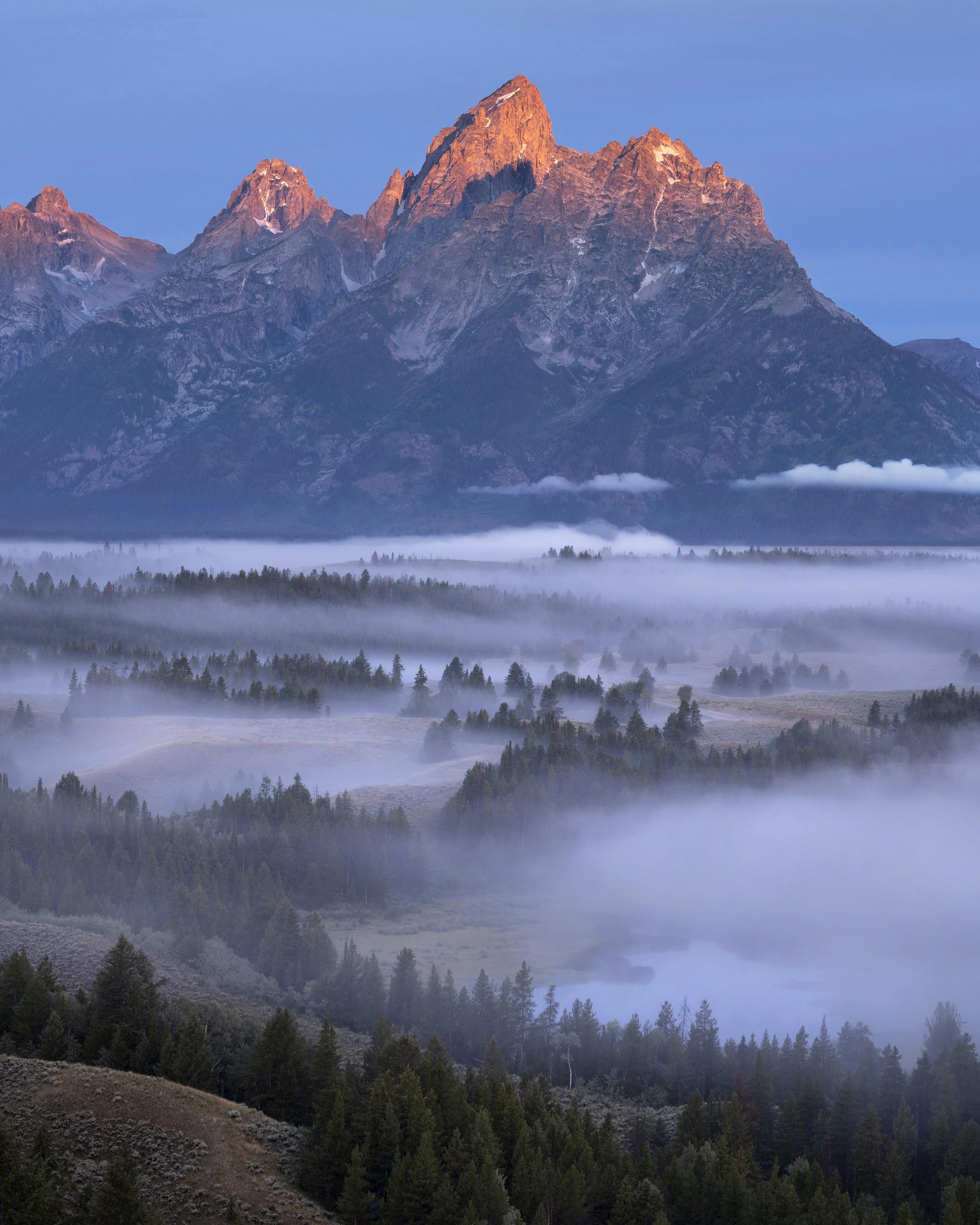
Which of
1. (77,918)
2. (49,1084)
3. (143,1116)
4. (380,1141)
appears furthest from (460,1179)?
(77,918)

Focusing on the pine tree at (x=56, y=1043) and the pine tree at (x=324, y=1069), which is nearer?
the pine tree at (x=324, y=1069)

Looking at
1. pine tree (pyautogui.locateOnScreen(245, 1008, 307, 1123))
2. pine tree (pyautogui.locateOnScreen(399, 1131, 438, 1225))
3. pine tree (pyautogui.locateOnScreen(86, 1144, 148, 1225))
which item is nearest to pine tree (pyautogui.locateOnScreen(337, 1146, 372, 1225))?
pine tree (pyautogui.locateOnScreen(399, 1131, 438, 1225))

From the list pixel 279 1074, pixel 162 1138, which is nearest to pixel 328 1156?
pixel 162 1138

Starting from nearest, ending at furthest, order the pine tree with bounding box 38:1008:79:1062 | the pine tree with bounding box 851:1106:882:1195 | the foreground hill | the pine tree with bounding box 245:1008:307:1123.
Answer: the foreground hill
the pine tree with bounding box 245:1008:307:1123
the pine tree with bounding box 38:1008:79:1062
the pine tree with bounding box 851:1106:882:1195

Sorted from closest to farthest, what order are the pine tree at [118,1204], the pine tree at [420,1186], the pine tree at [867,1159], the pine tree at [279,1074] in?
1. the pine tree at [118,1204]
2. the pine tree at [420,1186]
3. the pine tree at [279,1074]
4. the pine tree at [867,1159]

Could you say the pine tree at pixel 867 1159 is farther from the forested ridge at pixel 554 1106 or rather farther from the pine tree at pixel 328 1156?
the pine tree at pixel 328 1156

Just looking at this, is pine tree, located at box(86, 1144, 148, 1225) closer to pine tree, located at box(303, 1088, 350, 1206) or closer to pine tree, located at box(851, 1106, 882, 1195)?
pine tree, located at box(303, 1088, 350, 1206)

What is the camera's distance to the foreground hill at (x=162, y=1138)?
87375mm

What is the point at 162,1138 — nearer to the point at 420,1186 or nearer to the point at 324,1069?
the point at 420,1186

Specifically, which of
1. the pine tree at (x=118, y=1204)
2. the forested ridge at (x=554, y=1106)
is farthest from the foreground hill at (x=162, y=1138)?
the forested ridge at (x=554, y=1106)

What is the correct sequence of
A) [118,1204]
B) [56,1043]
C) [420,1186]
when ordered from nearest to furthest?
1. [118,1204]
2. [420,1186]
3. [56,1043]

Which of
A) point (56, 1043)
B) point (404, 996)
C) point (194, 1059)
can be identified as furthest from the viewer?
point (404, 996)

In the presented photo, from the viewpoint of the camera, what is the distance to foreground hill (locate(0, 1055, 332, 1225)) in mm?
87375

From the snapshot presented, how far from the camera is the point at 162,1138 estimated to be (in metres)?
90.9
